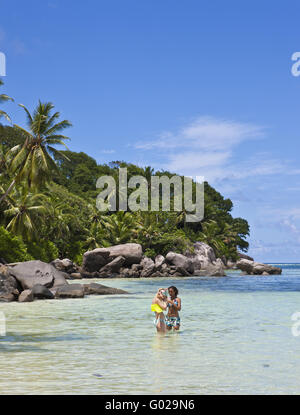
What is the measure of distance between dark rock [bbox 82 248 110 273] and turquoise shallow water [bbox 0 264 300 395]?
2664cm

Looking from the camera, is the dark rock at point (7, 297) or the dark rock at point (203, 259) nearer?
the dark rock at point (7, 297)

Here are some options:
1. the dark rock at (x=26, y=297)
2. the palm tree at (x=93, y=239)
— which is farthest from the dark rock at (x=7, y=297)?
the palm tree at (x=93, y=239)

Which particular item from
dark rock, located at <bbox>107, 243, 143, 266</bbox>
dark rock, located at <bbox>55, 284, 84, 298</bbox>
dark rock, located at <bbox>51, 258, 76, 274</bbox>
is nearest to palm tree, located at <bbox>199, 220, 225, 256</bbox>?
dark rock, located at <bbox>107, 243, 143, 266</bbox>

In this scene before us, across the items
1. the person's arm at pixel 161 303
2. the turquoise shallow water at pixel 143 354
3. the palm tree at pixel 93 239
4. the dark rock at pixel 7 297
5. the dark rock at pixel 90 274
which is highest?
the palm tree at pixel 93 239

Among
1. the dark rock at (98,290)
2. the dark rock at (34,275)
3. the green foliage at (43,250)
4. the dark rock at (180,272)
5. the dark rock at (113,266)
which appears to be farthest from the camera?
the dark rock at (180,272)

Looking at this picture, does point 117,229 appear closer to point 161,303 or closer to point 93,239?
point 93,239

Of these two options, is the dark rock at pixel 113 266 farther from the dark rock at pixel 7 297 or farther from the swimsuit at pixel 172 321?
the swimsuit at pixel 172 321

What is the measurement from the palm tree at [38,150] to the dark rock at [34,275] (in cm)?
377

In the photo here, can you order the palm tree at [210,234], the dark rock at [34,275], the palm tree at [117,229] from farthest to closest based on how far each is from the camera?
the palm tree at [210,234]
the palm tree at [117,229]
the dark rock at [34,275]

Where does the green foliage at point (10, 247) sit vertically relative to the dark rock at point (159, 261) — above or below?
above

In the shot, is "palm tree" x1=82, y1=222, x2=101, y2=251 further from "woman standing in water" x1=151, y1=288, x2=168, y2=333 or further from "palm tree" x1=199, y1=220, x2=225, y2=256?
"woman standing in water" x1=151, y1=288, x2=168, y2=333

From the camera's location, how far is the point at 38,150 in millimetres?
26016

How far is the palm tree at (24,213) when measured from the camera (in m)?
36.2

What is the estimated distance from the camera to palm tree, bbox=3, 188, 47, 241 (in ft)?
119
